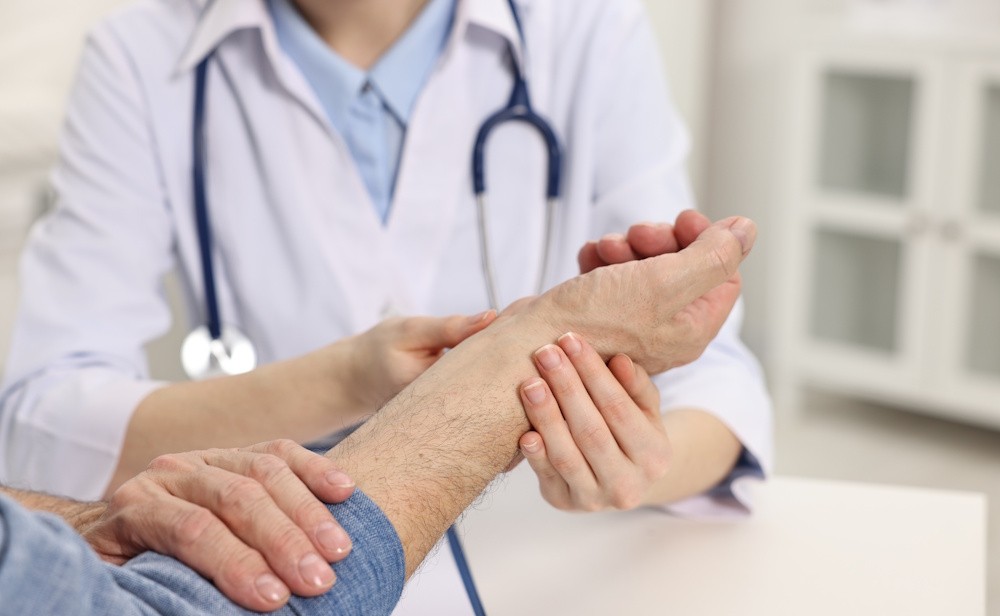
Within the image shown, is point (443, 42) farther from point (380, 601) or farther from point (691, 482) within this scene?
point (380, 601)

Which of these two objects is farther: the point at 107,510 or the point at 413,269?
the point at 413,269

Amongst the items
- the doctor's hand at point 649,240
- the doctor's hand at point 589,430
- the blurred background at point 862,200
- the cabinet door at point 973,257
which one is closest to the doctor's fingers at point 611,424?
the doctor's hand at point 589,430

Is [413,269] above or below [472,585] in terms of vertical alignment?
above

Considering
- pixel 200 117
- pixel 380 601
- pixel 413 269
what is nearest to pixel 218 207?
pixel 200 117

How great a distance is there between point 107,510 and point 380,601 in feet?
0.57

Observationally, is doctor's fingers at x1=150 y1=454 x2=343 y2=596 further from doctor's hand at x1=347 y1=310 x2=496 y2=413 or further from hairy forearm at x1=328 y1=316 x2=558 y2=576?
doctor's hand at x1=347 y1=310 x2=496 y2=413

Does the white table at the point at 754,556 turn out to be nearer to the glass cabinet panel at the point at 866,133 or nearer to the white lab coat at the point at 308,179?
the white lab coat at the point at 308,179

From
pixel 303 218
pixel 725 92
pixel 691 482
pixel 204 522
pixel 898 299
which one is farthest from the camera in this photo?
pixel 725 92

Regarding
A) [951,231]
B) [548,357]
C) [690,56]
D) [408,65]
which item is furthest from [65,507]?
[690,56]

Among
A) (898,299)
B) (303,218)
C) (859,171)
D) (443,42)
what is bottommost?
(898,299)

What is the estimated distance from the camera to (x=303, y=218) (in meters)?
1.08

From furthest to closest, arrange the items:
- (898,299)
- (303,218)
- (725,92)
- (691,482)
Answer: (725,92)
(898,299)
(303,218)
(691,482)

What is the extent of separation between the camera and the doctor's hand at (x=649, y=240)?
2.75 ft

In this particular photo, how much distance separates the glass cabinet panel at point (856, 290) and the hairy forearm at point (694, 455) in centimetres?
148
